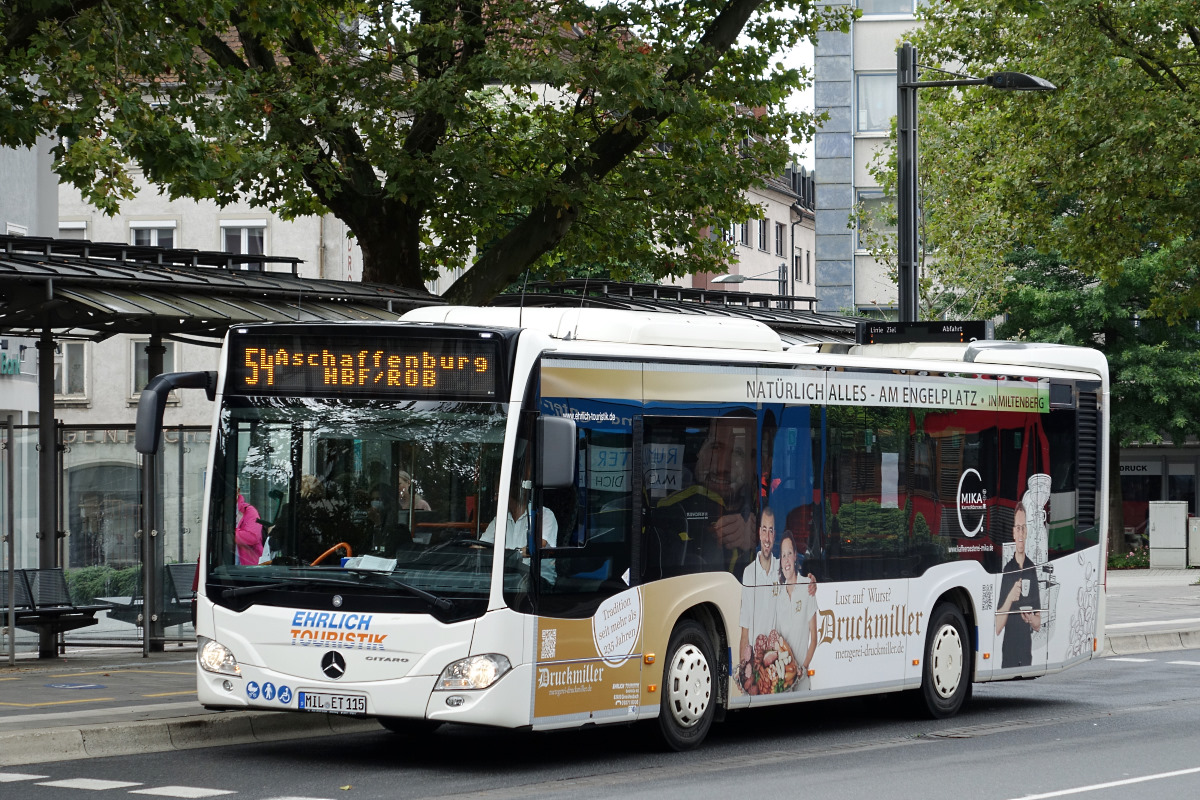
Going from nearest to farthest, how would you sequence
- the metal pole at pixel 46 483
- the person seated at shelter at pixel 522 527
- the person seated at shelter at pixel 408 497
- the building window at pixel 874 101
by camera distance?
the person seated at shelter at pixel 522 527
the person seated at shelter at pixel 408 497
the metal pole at pixel 46 483
the building window at pixel 874 101

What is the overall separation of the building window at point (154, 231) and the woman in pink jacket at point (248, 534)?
4262cm

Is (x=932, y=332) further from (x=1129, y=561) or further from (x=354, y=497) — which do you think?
(x=1129, y=561)

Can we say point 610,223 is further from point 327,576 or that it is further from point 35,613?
point 327,576

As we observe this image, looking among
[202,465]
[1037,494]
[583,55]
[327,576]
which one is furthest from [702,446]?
[583,55]

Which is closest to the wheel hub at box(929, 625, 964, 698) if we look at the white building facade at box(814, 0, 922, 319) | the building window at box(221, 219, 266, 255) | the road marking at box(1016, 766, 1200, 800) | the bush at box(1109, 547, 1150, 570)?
the road marking at box(1016, 766, 1200, 800)

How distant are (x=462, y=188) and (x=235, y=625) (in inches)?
400

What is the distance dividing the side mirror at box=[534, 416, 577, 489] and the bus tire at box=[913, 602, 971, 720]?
15.4 ft

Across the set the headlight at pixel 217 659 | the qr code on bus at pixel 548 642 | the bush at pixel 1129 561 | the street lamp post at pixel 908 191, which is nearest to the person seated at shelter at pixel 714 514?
the qr code on bus at pixel 548 642

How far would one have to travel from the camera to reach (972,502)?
1445 centimetres

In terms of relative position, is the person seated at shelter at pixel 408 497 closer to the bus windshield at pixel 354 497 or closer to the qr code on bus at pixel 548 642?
the bus windshield at pixel 354 497

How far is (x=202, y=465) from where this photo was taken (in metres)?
17.2

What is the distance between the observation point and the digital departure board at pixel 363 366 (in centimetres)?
1076

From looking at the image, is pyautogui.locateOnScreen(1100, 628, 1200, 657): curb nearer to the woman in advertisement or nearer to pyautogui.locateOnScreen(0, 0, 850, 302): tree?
pyautogui.locateOnScreen(0, 0, 850, 302): tree

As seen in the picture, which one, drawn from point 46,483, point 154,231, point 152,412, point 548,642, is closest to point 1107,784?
point 548,642
